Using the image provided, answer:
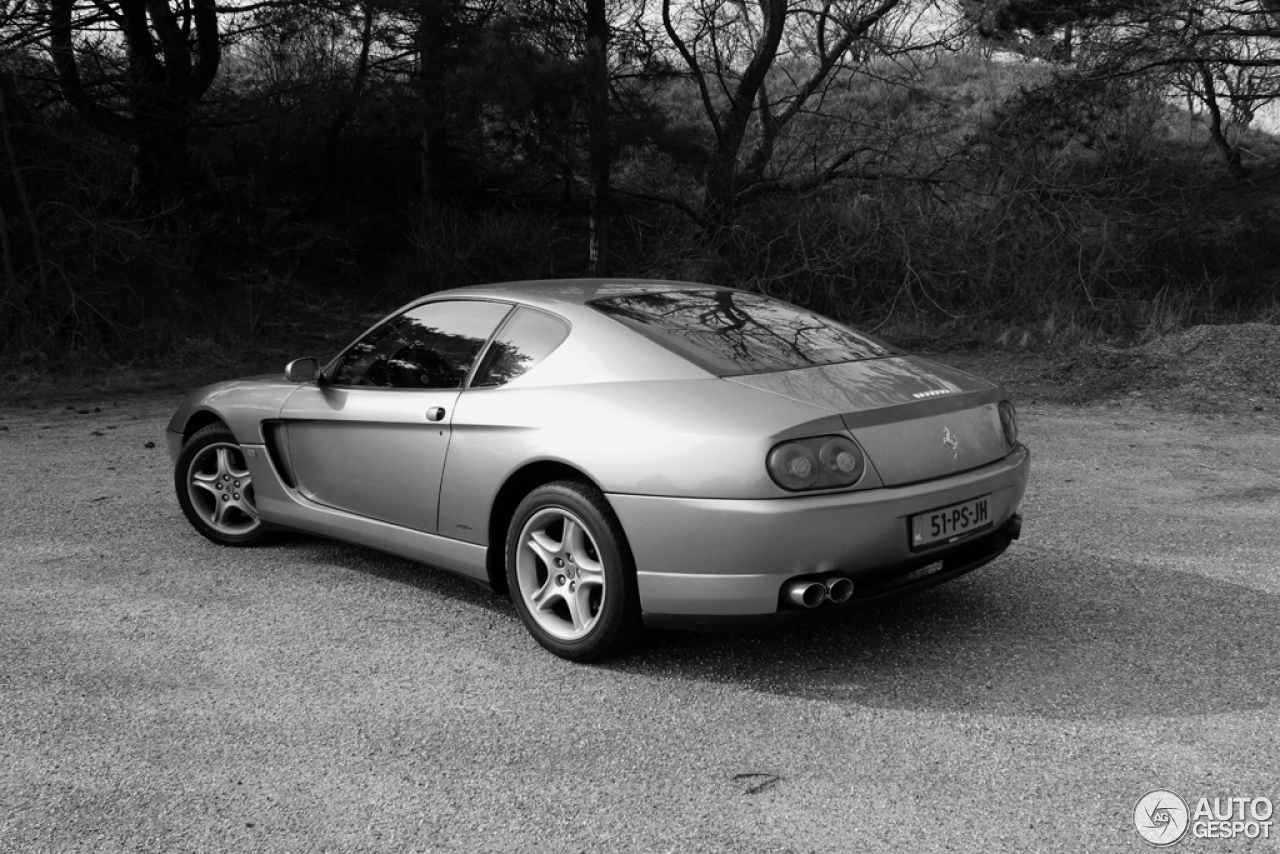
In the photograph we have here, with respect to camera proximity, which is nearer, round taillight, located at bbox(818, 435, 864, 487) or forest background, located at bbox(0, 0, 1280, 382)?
round taillight, located at bbox(818, 435, 864, 487)

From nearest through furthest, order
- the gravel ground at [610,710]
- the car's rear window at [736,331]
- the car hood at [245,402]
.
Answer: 1. the gravel ground at [610,710]
2. the car's rear window at [736,331]
3. the car hood at [245,402]

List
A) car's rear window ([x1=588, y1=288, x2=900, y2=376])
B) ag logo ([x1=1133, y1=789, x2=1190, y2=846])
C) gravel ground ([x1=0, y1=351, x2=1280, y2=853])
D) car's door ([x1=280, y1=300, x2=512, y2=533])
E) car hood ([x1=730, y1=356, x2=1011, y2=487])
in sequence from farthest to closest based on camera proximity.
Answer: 1. car's door ([x1=280, y1=300, x2=512, y2=533])
2. car's rear window ([x1=588, y1=288, x2=900, y2=376])
3. car hood ([x1=730, y1=356, x2=1011, y2=487])
4. gravel ground ([x1=0, y1=351, x2=1280, y2=853])
5. ag logo ([x1=1133, y1=789, x2=1190, y2=846])

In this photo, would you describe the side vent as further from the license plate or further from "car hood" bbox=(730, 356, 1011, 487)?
the license plate

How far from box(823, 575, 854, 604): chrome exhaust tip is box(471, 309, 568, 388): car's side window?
4.52 ft

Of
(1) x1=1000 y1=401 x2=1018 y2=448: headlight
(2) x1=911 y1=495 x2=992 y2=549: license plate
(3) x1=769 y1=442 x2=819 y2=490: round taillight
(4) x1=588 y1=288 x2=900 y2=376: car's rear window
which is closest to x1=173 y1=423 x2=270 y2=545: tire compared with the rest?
(4) x1=588 y1=288 x2=900 y2=376: car's rear window

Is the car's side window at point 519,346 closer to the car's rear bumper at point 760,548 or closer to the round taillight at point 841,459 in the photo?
the car's rear bumper at point 760,548

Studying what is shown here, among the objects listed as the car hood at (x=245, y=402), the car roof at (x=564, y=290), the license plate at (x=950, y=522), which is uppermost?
the car roof at (x=564, y=290)

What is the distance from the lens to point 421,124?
15.2m

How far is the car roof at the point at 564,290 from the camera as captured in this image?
180 inches

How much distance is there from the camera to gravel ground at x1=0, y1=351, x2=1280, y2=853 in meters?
2.95

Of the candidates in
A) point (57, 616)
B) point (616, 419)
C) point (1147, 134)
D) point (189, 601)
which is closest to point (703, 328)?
point (616, 419)

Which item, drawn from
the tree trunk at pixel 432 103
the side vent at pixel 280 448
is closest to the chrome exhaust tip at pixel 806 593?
the side vent at pixel 280 448

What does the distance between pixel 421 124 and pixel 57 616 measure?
11581 mm

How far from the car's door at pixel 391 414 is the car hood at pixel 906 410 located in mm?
1277
